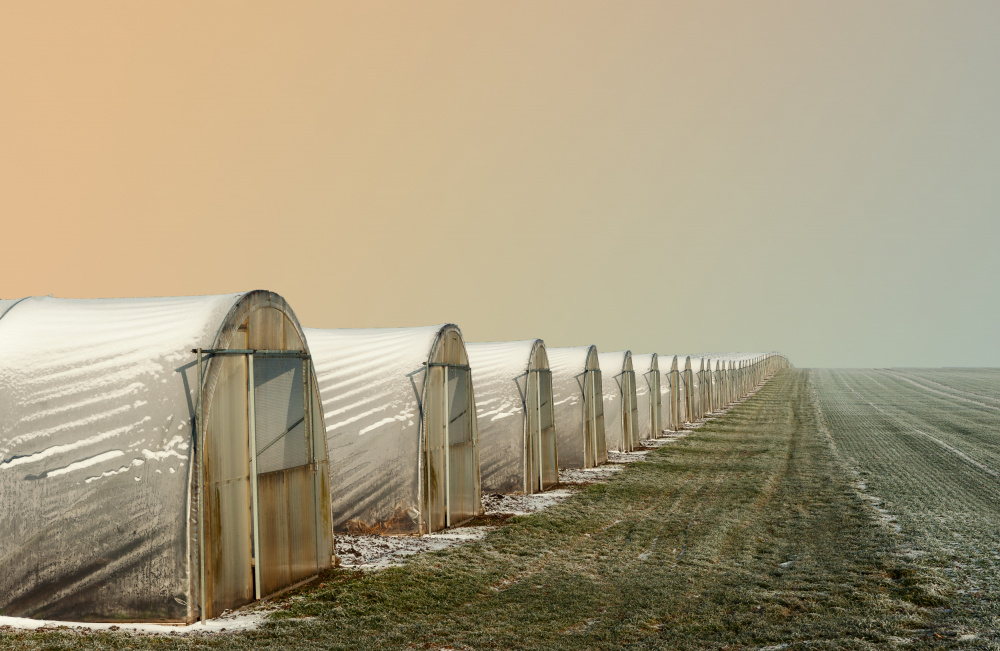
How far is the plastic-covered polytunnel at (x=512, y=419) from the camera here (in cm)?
1964

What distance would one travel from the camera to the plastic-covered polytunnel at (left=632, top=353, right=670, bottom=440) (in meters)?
34.0

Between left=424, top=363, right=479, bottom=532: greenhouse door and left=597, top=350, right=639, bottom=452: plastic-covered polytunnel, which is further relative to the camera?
left=597, top=350, right=639, bottom=452: plastic-covered polytunnel

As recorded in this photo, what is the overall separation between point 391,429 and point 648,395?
71.3ft

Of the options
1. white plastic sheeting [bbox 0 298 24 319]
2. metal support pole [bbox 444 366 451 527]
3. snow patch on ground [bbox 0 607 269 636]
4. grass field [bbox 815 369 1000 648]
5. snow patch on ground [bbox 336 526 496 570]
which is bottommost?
grass field [bbox 815 369 1000 648]

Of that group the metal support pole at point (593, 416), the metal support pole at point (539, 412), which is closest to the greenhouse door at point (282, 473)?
the metal support pole at point (539, 412)

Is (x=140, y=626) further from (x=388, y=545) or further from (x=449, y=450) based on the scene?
(x=449, y=450)

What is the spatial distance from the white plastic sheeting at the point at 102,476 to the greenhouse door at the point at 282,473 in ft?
3.82

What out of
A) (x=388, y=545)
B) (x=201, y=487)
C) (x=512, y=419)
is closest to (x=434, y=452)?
(x=388, y=545)

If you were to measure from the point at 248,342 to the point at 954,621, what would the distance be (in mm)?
9258

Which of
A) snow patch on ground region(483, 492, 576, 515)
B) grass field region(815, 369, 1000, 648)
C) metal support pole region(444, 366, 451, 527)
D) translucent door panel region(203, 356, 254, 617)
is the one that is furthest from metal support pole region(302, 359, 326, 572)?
grass field region(815, 369, 1000, 648)

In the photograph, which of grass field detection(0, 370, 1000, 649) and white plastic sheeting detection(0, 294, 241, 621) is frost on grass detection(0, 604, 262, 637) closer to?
white plastic sheeting detection(0, 294, 241, 621)

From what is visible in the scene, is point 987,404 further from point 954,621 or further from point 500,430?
point 954,621

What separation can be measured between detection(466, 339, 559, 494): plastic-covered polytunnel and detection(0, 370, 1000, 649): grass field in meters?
1.47

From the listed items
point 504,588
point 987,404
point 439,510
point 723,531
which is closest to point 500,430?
point 439,510
